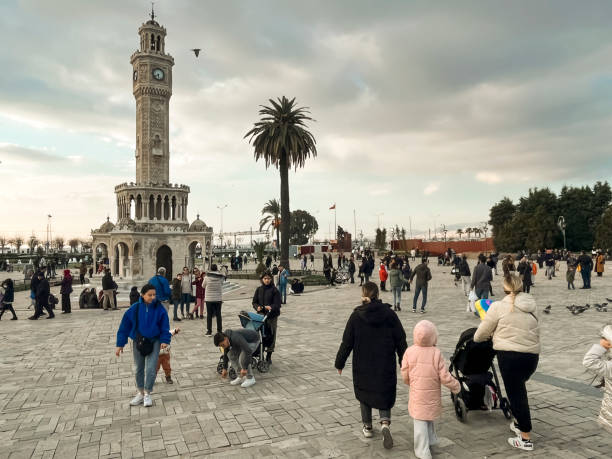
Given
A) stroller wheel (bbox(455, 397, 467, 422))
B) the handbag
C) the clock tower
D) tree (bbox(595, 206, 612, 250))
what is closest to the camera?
stroller wheel (bbox(455, 397, 467, 422))

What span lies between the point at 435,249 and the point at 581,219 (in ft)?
73.1

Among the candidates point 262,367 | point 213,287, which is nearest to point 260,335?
point 262,367

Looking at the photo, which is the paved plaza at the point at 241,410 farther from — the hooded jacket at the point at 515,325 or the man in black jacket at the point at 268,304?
the hooded jacket at the point at 515,325

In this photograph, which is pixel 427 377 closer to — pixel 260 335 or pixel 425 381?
pixel 425 381

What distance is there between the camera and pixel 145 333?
583 cm

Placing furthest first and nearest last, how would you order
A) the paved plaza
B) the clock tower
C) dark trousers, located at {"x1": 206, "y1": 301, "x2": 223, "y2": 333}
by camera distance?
1. the clock tower
2. dark trousers, located at {"x1": 206, "y1": 301, "x2": 223, "y2": 333}
3. the paved plaza

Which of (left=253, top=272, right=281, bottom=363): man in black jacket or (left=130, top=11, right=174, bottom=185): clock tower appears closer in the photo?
(left=253, top=272, right=281, bottom=363): man in black jacket

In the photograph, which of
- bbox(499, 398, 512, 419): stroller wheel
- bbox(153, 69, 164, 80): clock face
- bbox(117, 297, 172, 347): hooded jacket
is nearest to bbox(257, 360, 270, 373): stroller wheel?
bbox(117, 297, 172, 347): hooded jacket

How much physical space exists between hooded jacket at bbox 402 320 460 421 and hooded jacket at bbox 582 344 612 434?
4.05ft

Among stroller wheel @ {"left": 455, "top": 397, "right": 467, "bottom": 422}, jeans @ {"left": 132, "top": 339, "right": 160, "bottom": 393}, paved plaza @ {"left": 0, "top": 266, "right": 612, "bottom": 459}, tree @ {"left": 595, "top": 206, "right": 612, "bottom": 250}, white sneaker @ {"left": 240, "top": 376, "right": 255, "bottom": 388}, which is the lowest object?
paved plaza @ {"left": 0, "top": 266, "right": 612, "bottom": 459}

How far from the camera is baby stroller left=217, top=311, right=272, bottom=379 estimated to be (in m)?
7.16

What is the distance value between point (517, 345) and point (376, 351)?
1402 millimetres

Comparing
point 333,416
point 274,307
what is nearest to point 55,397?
point 274,307

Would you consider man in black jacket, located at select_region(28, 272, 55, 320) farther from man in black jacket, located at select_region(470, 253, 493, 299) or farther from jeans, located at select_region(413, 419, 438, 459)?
jeans, located at select_region(413, 419, 438, 459)
